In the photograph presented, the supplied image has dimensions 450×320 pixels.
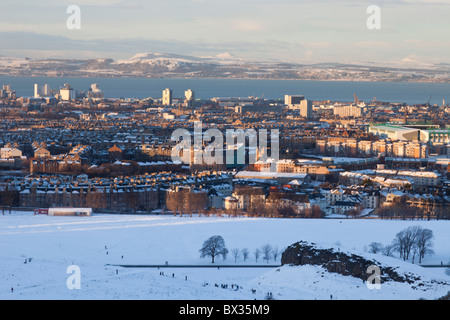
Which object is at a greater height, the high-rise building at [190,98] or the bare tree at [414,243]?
the high-rise building at [190,98]

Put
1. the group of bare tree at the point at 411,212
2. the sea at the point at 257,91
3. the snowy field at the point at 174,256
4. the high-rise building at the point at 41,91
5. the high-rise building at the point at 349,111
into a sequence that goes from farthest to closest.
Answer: the sea at the point at 257,91, the high-rise building at the point at 41,91, the high-rise building at the point at 349,111, the group of bare tree at the point at 411,212, the snowy field at the point at 174,256

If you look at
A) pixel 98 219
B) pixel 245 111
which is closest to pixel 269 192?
pixel 98 219

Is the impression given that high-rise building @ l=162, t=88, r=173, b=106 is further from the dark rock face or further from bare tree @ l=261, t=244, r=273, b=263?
the dark rock face

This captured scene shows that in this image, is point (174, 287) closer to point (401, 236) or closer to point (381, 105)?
point (401, 236)

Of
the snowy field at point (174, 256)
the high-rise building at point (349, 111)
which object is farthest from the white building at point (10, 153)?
the high-rise building at point (349, 111)

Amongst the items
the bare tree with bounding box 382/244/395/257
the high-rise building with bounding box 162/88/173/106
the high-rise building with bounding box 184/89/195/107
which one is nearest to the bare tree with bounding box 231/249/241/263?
the bare tree with bounding box 382/244/395/257

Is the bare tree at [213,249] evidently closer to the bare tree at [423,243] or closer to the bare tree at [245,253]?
the bare tree at [245,253]
